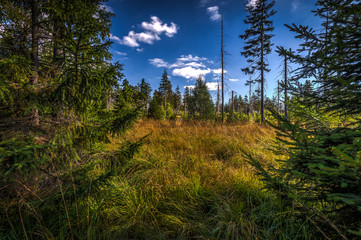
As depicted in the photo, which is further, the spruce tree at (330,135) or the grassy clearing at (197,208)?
the grassy clearing at (197,208)

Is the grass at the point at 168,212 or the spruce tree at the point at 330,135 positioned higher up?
the spruce tree at the point at 330,135

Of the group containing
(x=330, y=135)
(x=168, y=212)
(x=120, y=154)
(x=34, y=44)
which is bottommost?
(x=168, y=212)

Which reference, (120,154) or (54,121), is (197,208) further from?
(54,121)

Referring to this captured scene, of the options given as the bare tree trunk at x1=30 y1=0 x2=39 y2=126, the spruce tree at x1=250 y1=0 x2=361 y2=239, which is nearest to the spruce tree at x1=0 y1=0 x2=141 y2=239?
the bare tree trunk at x1=30 y1=0 x2=39 y2=126

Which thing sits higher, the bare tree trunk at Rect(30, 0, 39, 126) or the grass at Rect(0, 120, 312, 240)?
the bare tree trunk at Rect(30, 0, 39, 126)

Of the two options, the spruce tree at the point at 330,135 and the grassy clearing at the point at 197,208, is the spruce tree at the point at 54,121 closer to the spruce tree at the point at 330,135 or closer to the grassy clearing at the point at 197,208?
the grassy clearing at the point at 197,208

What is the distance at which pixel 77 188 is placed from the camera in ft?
4.64

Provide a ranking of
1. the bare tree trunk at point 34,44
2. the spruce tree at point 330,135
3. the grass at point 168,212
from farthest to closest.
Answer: the bare tree trunk at point 34,44 < the grass at point 168,212 < the spruce tree at point 330,135

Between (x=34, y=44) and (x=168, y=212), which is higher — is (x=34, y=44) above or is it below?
above

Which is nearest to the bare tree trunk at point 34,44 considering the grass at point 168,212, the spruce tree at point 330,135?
the grass at point 168,212

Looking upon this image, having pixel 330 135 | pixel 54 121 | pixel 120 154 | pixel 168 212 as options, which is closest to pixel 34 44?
pixel 54 121

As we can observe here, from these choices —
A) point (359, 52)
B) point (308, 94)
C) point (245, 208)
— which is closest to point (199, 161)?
point (245, 208)

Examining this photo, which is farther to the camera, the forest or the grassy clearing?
the grassy clearing

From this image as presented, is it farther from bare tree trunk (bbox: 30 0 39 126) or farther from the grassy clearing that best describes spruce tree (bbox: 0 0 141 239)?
the grassy clearing
